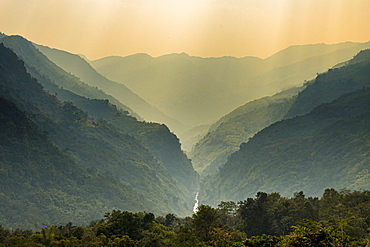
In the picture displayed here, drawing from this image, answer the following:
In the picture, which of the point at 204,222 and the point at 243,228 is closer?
the point at 204,222

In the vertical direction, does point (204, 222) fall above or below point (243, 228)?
below

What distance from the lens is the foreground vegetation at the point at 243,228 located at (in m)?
50.9

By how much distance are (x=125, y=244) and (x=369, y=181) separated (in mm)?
153317

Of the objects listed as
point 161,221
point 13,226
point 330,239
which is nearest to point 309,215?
point 161,221

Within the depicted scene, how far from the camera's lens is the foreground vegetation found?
50.9 metres

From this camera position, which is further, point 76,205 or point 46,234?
point 76,205

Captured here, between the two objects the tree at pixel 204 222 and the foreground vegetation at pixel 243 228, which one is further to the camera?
the tree at pixel 204 222

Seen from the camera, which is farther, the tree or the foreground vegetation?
the tree

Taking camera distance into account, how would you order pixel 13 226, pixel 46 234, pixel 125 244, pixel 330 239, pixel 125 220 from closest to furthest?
pixel 330 239, pixel 46 234, pixel 125 244, pixel 125 220, pixel 13 226

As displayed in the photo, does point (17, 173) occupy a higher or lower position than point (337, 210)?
higher

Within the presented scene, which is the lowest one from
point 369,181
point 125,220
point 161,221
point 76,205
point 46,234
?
point 46,234

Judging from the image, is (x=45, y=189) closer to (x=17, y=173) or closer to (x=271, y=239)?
(x=17, y=173)

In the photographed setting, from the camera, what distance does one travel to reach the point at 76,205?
648 feet

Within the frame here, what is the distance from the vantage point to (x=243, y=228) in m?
107
